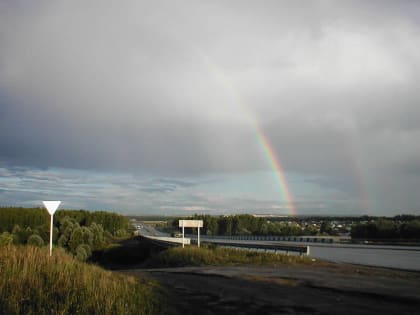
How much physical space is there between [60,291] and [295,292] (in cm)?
817

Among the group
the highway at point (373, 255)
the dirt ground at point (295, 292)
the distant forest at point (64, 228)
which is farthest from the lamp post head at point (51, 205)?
the highway at point (373, 255)

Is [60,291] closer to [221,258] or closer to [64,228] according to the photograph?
[221,258]

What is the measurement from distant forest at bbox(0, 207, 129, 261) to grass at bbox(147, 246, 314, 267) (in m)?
7.08

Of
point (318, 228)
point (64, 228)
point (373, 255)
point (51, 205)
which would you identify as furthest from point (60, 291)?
point (318, 228)

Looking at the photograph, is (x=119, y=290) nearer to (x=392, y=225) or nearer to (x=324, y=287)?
(x=324, y=287)

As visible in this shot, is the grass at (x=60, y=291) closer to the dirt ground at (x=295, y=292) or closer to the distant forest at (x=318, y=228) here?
the dirt ground at (x=295, y=292)

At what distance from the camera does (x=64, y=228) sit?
92.3 metres

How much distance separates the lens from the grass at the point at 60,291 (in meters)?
10.7

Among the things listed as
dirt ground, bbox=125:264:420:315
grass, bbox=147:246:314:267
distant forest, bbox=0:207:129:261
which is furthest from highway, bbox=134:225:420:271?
distant forest, bbox=0:207:129:261

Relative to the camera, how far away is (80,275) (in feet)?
47.3

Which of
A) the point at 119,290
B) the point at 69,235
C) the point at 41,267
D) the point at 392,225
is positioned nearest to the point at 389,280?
the point at 119,290

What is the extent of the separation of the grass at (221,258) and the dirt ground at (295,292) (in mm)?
6788

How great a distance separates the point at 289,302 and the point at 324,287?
3.98 meters

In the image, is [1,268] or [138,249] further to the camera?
[138,249]
